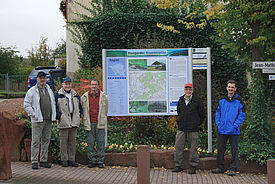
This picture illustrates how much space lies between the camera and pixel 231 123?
7.13 m

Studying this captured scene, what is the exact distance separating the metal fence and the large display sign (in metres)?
21.6

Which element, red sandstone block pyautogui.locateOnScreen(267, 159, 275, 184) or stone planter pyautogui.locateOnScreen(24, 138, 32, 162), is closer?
red sandstone block pyautogui.locateOnScreen(267, 159, 275, 184)

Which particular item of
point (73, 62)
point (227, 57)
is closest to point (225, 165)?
point (227, 57)

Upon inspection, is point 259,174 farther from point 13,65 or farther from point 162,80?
point 13,65

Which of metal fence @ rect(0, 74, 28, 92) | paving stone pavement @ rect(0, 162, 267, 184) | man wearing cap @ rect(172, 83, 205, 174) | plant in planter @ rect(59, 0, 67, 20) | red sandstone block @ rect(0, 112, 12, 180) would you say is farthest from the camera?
metal fence @ rect(0, 74, 28, 92)

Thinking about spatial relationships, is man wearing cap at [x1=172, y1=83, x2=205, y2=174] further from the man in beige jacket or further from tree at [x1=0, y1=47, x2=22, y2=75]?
tree at [x1=0, y1=47, x2=22, y2=75]

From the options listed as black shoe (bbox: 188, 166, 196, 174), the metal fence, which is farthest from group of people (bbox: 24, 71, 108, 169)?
the metal fence

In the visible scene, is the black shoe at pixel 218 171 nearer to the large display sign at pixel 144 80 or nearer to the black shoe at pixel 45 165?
the large display sign at pixel 144 80

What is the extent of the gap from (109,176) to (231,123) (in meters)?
2.61

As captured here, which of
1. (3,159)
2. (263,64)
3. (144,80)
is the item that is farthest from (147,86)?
(3,159)

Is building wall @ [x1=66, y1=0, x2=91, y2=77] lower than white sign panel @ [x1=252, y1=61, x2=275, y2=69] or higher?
higher

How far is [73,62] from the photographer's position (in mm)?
16609

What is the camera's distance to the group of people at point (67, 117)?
730cm

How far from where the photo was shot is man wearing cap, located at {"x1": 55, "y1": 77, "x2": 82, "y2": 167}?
745 cm
